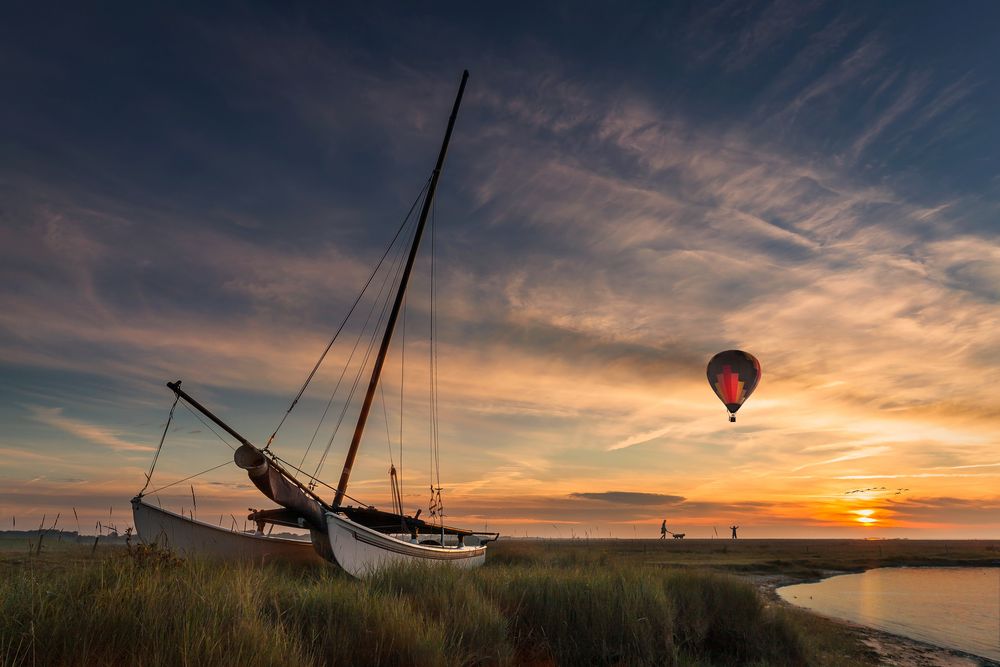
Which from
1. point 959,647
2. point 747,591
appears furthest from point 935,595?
point 747,591

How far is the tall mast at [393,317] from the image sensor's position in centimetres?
2357

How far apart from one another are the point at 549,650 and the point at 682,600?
483cm

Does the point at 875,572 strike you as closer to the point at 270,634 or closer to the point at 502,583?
the point at 502,583

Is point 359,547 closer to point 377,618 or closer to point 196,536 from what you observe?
point 196,536

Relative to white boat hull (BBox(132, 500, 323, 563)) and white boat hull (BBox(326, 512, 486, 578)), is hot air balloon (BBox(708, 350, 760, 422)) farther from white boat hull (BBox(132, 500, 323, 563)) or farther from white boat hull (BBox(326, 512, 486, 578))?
white boat hull (BBox(132, 500, 323, 563))

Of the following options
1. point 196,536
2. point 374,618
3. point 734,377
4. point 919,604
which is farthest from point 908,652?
point 196,536

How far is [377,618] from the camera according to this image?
25.2ft

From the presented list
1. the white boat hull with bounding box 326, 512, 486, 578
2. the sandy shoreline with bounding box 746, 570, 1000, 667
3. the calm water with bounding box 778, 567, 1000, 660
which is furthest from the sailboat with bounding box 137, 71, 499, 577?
the calm water with bounding box 778, 567, 1000, 660

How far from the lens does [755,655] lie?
13.1m

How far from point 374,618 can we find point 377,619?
18cm

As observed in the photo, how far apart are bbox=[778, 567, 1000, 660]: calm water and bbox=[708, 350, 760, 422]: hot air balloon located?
10.7 m

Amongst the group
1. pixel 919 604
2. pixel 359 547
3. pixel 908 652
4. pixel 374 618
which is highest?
pixel 359 547

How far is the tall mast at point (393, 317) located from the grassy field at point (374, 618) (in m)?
11.3

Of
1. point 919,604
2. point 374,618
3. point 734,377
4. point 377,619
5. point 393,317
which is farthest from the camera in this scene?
point 919,604
